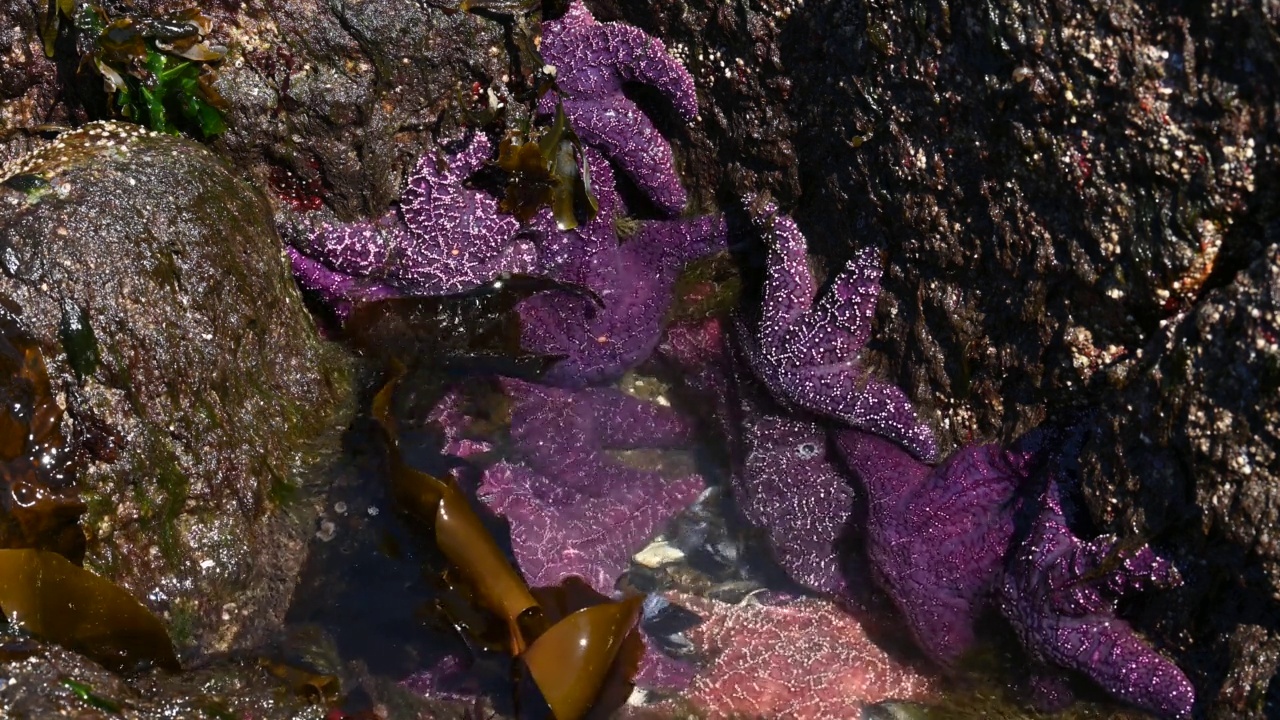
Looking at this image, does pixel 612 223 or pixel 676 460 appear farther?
pixel 676 460

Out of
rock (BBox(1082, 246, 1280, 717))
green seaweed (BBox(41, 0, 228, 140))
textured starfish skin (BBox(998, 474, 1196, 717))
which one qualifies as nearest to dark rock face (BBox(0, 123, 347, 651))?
green seaweed (BBox(41, 0, 228, 140))

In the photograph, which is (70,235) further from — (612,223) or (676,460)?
(676,460)

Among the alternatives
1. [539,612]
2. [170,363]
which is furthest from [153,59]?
[539,612]

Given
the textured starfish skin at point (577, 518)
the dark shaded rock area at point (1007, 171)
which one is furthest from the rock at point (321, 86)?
the textured starfish skin at point (577, 518)

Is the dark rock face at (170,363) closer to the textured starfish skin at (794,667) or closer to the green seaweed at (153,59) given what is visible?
the green seaweed at (153,59)

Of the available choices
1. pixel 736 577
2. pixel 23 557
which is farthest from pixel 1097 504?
pixel 23 557

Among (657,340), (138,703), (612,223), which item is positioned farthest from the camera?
(657,340)

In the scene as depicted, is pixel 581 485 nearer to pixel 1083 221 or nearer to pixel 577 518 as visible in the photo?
pixel 577 518
